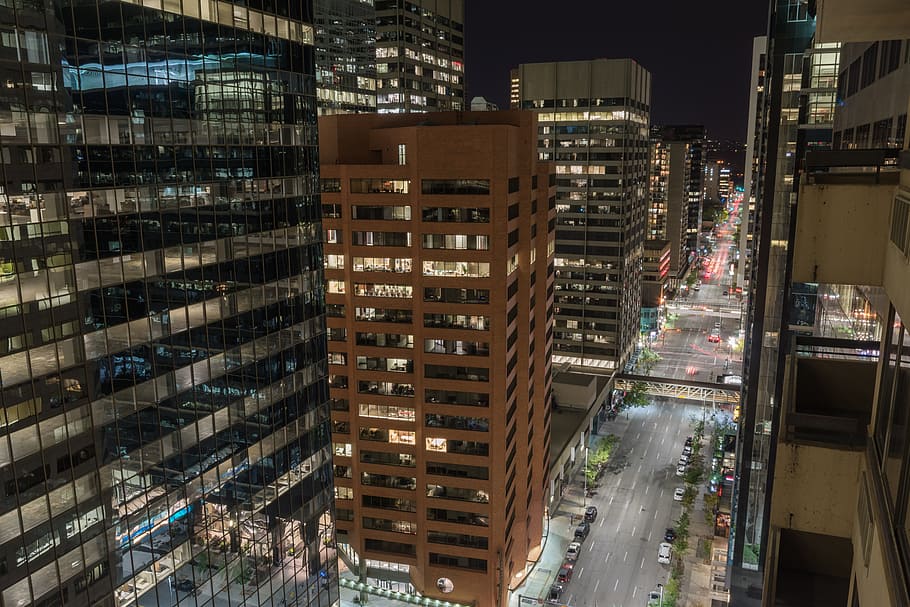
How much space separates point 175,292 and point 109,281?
139 inches

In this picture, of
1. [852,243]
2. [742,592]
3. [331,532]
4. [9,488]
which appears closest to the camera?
[852,243]

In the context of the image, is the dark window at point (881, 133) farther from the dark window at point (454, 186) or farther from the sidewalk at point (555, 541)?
the sidewalk at point (555, 541)

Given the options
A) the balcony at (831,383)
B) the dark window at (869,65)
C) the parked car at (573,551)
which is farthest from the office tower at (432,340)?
the balcony at (831,383)

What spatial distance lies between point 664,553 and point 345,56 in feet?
279

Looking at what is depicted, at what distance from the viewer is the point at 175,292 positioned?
108ft

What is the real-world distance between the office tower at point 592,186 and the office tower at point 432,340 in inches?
1888

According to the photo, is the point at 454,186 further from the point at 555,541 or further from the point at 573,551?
the point at 555,541

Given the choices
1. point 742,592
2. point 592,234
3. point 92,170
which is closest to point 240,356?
point 92,170

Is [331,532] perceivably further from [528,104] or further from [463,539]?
[528,104]

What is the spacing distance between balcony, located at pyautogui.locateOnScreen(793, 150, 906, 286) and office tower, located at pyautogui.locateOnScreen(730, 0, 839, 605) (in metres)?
37.4

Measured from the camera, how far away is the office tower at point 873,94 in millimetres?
24250

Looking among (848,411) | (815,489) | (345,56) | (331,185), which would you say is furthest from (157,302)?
(345,56)

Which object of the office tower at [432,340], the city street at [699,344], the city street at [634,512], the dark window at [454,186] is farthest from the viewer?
the city street at [699,344]

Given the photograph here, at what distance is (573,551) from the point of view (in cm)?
7925
